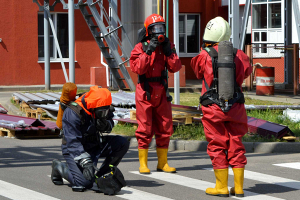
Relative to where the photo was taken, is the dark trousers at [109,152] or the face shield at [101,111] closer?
the face shield at [101,111]

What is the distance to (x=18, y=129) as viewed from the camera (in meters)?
10.4

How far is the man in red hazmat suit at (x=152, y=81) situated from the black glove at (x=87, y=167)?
146 cm

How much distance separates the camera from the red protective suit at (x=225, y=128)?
228 inches

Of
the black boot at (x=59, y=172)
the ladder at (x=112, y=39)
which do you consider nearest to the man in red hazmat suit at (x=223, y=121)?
the black boot at (x=59, y=172)

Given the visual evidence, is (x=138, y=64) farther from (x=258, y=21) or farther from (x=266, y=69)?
(x=258, y=21)

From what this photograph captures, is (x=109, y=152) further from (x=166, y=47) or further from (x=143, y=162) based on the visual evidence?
(x=166, y=47)

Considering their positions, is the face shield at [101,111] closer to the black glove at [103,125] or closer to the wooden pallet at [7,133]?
the black glove at [103,125]

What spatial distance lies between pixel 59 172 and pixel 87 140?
0.57 metres

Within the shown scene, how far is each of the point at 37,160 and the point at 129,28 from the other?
11.4 meters

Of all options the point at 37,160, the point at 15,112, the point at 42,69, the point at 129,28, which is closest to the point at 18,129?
the point at 37,160

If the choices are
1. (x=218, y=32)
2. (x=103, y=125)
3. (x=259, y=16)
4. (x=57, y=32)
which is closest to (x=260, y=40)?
(x=259, y=16)

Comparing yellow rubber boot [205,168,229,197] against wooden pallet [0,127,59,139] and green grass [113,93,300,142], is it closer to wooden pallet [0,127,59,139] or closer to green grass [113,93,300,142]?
green grass [113,93,300,142]

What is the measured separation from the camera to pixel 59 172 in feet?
20.9

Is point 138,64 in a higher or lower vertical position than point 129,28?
lower
